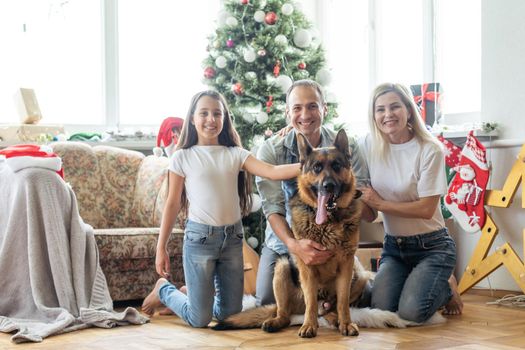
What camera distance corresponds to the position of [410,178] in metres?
3.26

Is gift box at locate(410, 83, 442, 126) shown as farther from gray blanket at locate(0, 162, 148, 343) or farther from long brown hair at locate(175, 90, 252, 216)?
gray blanket at locate(0, 162, 148, 343)

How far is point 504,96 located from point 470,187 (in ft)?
2.00

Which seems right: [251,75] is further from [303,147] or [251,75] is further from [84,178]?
[303,147]

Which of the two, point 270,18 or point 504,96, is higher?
point 270,18

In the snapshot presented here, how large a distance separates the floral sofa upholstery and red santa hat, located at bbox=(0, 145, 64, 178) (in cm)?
75

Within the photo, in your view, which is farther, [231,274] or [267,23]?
[267,23]

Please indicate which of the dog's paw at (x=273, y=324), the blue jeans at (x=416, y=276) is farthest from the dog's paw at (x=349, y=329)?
the blue jeans at (x=416, y=276)

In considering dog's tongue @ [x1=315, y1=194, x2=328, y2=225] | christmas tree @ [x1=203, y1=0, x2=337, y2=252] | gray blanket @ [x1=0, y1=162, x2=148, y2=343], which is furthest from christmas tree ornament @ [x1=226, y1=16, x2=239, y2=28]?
dog's tongue @ [x1=315, y1=194, x2=328, y2=225]

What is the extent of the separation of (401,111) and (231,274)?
1108mm

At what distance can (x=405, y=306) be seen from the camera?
124 inches

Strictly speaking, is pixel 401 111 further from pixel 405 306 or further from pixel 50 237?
pixel 50 237

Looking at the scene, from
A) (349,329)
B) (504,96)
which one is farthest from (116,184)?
(504,96)

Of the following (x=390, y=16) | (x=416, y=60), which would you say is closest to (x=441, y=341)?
(x=416, y=60)

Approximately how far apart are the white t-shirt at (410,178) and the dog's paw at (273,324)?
2.52 feet
